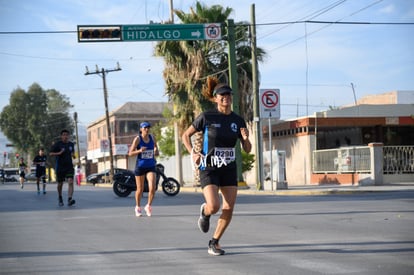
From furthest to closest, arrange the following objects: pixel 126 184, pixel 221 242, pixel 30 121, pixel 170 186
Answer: pixel 30 121 → pixel 170 186 → pixel 126 184 → pixel 221 242

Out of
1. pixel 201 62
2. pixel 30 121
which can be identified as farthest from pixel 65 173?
pixel 30 121

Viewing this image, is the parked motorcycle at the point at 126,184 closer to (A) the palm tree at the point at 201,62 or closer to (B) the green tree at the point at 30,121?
(A) the palm tree at the point at 201,62

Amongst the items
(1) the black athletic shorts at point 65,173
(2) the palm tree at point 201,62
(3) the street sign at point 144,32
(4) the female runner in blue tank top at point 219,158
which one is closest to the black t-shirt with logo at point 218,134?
(4) the female runner in blue tank top at point 219,158

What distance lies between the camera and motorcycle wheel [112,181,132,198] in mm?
19500

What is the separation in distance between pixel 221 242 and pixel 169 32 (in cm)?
1463

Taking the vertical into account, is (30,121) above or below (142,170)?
above

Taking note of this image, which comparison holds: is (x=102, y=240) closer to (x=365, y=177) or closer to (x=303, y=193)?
(x=303, y=193)

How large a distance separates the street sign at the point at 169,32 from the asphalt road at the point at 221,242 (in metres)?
9.95

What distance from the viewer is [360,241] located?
25.7 ft

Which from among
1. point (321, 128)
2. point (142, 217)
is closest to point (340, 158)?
point (321, 128)

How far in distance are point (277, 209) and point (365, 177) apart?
1182 cm

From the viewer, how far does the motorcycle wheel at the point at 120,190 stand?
1950cm

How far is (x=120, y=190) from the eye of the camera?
19.6 metres

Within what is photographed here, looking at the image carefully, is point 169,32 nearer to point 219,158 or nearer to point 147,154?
point 147,154
